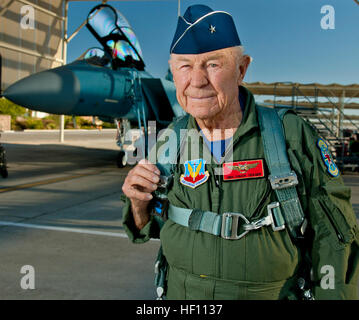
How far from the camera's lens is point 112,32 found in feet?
36.2

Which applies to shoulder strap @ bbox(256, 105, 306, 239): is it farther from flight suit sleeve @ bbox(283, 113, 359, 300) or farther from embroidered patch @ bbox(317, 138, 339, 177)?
embroidered patch @ bbox(317, 138, 339, 177)

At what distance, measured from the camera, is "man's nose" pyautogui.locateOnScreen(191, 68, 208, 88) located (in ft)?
4.57

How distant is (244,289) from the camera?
1.39m

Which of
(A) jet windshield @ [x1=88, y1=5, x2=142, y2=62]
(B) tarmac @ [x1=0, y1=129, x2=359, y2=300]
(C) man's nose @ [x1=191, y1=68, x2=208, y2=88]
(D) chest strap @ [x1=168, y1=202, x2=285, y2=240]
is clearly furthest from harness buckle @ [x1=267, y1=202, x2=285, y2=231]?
(A) jet windshield @ [x1=88, y1=5, x2=142, y2=62]

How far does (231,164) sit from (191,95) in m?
0.29

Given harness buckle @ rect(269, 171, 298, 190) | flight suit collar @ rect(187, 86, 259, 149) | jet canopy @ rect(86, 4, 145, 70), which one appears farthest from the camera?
jet canopy @ rect(86, 4, 145, 70)

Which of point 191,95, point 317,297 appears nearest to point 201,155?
point 191,95

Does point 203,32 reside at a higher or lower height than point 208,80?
higher

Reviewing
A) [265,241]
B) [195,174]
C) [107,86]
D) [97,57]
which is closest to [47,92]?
[107,86]

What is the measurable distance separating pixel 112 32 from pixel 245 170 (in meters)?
10.5

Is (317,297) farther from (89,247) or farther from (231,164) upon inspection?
(89,247)

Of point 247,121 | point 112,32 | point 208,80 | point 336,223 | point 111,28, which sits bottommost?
point 336,223

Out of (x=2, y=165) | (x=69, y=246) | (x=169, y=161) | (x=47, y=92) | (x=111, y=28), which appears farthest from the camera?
(x=111, y=28)

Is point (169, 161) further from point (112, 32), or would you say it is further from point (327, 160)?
point (112, 32)
